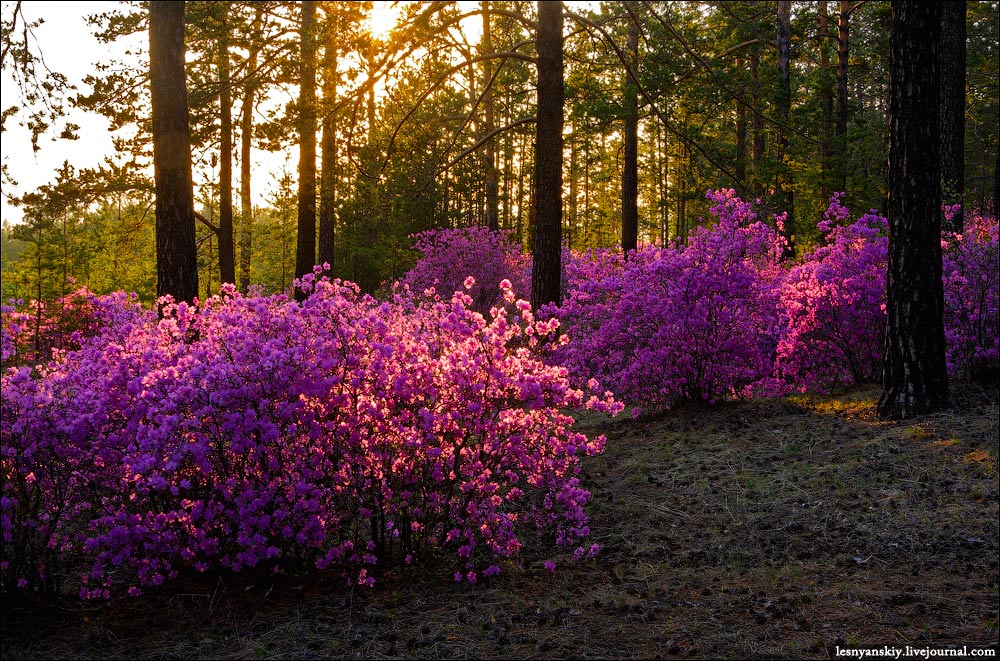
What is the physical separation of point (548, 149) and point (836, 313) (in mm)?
4060

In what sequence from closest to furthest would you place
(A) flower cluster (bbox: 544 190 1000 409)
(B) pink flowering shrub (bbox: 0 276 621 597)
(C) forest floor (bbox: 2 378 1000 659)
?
(C) forest floor (bbox: 2 378 1000 659) → (B) pink flowering shrub (bbox: 0 276 621 597) → (A) flower cluster (bbox: 544 190 1000 409)

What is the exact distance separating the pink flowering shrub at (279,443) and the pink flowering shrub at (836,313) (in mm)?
4957

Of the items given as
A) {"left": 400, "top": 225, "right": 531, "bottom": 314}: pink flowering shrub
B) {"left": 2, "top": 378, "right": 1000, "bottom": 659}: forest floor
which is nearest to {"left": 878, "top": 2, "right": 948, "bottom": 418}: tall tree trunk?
{"left": 2, "top": 378, "right": 1000, "bottom": 659}: forest floor

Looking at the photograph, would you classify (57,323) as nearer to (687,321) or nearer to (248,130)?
(248,130)

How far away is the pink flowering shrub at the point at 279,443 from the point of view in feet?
13.2

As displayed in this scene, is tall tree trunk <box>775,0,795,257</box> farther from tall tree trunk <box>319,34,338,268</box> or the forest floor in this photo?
the forest floor

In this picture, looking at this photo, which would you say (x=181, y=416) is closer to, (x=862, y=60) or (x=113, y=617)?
(x=113, y=617)

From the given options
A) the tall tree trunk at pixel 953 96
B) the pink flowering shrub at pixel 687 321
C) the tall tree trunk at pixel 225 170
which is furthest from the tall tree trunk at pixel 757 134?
the tall tree trunk at pixel 225 170

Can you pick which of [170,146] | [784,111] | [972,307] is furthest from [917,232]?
[784,111]

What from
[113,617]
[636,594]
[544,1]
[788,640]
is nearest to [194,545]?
[113,617]

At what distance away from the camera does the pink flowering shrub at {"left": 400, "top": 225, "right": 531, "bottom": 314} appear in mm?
17922

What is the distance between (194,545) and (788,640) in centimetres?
326

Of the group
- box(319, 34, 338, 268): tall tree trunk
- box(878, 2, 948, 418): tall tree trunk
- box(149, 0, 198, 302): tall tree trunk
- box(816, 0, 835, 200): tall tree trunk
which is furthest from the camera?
box(816, 0, 835, 200): tall tree trunk

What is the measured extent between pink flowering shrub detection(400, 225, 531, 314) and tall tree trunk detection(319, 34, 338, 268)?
3277 mm
